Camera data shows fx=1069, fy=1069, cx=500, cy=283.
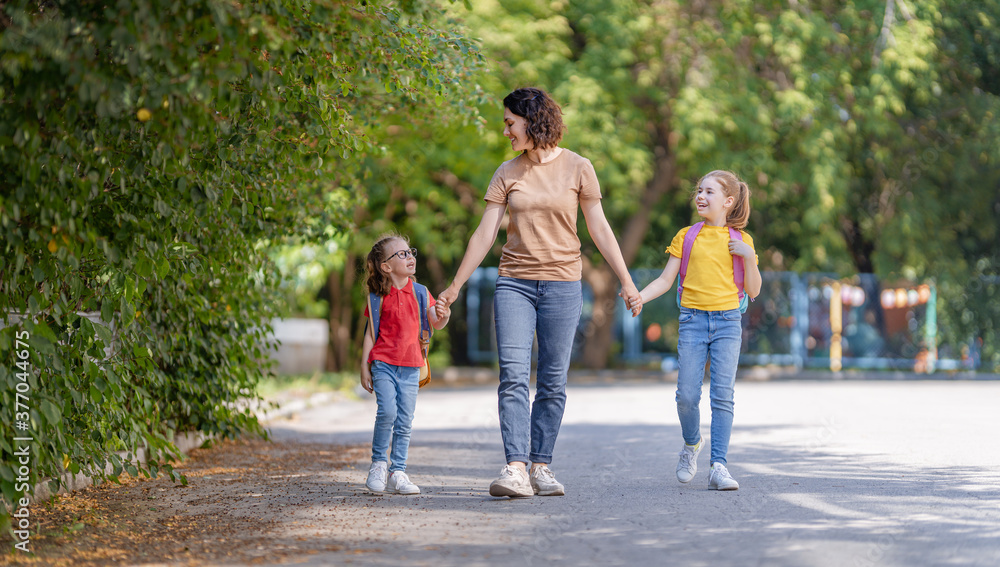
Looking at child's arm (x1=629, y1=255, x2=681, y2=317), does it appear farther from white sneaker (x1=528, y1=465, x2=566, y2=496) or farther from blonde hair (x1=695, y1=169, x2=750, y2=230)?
white sneaker (x1=528, y1=465, x2=566, y2=496)

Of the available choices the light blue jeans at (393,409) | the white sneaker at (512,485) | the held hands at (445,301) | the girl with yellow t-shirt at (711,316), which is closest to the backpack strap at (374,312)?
the light blue jeans at (393,409)

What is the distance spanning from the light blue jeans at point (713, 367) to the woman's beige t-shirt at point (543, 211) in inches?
31.2

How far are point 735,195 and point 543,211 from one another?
4.14 feet

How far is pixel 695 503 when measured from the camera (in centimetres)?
519

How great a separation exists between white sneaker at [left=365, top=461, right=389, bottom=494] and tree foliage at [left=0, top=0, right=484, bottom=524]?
1.13 meters

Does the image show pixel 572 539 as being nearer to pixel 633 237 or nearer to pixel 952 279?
pixel 633 237

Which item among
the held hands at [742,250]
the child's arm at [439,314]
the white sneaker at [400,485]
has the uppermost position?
the held hands at [742,250]

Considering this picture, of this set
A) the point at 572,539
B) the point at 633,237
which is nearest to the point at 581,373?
the point at 633,237

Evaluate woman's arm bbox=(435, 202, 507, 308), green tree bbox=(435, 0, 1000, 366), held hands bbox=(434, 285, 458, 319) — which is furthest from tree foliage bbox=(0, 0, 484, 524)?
green tree bbox=(435, 0, 1000, 366)

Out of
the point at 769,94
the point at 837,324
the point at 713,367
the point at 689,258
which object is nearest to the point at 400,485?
the point at 713,367

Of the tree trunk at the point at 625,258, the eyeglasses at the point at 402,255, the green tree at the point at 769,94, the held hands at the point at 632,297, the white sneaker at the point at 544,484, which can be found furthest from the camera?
the tree trunk at the point at 625,258

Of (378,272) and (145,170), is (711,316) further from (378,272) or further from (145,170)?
(145,170)

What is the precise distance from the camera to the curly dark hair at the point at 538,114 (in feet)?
18.0

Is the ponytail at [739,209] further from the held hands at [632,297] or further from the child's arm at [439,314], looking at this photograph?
the child's arm at [439,314]
